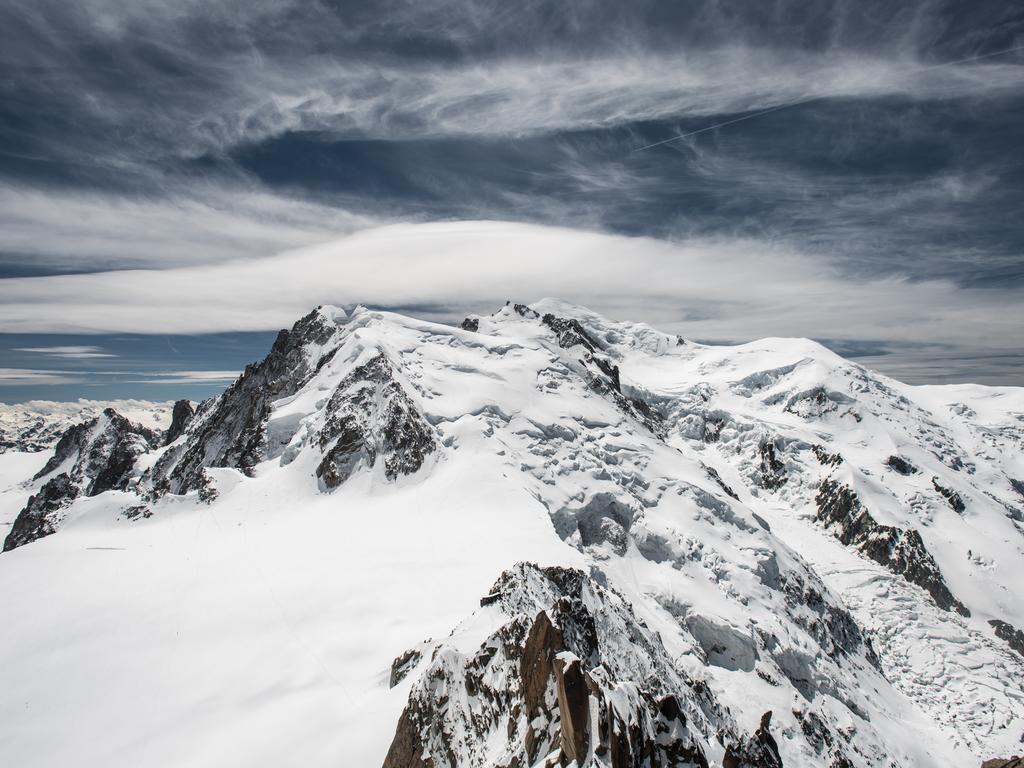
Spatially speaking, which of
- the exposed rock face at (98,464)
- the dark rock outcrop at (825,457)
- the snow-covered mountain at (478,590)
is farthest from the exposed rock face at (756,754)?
the dark rock outcrop at (825,457)

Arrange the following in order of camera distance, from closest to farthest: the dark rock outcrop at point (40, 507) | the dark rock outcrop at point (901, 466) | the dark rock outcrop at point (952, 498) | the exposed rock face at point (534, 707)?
the exposed rock face at point (534, 707), the dark rock outcrop at point (40, 507), the dark rock outcrop at point (952, 498), the dark rock outcrop at point (901, 466)

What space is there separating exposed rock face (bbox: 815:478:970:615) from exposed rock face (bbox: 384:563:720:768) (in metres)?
125

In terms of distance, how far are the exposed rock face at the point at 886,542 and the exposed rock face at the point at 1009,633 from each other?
4436 mm

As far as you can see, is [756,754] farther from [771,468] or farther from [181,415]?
[181,415]

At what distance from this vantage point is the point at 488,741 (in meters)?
16.8

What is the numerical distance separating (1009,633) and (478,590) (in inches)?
5084

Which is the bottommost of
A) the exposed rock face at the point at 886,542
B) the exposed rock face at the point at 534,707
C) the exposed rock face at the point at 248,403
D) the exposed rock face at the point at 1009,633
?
the exposed rock face at the point at 1009,633

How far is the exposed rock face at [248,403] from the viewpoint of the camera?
92000 millimetres

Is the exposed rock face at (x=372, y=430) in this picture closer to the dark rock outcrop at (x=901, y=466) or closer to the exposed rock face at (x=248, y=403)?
the exposed rock face at (x=248, y=403)

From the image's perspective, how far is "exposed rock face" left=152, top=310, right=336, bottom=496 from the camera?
92.0 metres

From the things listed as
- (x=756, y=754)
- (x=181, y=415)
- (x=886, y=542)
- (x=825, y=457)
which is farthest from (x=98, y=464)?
(x=825, y=457)

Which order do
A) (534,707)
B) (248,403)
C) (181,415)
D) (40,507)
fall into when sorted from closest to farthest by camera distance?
(534,707)
(248,403)
(40,507)
(181,415)

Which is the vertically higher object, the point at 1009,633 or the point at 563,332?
the point at 563,332

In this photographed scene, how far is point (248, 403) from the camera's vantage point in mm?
101562
